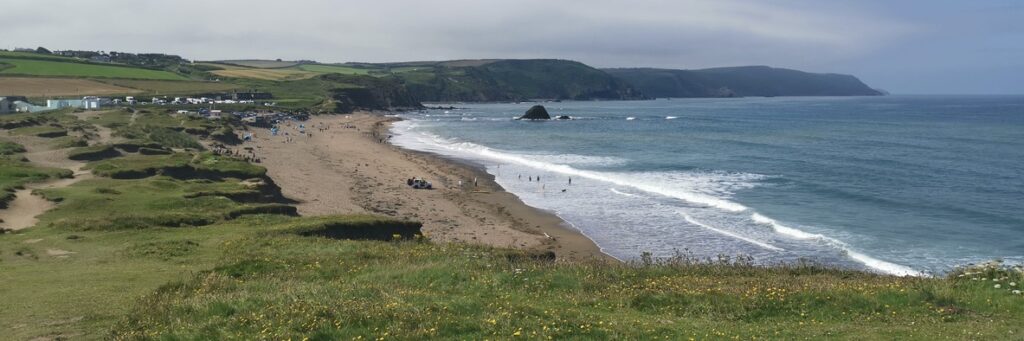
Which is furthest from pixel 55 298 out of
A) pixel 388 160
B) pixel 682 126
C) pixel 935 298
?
pixel 682 126

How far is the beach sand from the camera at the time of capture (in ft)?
116

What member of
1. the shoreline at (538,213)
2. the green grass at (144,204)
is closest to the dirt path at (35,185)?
the green grass at (144,204)

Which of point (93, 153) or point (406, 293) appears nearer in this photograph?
point (406, 293)

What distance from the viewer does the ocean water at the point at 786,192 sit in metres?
32.3

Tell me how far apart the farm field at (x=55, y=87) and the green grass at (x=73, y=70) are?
6.56 m

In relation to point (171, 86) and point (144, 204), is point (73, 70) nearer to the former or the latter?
point (171, 86)

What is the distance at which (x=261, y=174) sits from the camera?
46156 millimetres

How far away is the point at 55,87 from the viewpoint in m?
126

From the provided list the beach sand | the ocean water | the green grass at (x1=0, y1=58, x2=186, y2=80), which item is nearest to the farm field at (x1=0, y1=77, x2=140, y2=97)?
the green grass at (x1=0, y1=58, x2=186, y2=80)

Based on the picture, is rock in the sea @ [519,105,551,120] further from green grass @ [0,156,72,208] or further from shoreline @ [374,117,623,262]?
green grass @ [0,156,72,208]

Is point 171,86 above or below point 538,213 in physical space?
above

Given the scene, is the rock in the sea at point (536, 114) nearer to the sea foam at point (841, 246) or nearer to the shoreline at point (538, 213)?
the shoreline at point (538, 213)

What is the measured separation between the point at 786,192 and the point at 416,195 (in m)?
24.5

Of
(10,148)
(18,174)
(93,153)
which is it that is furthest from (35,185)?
(10,148)
